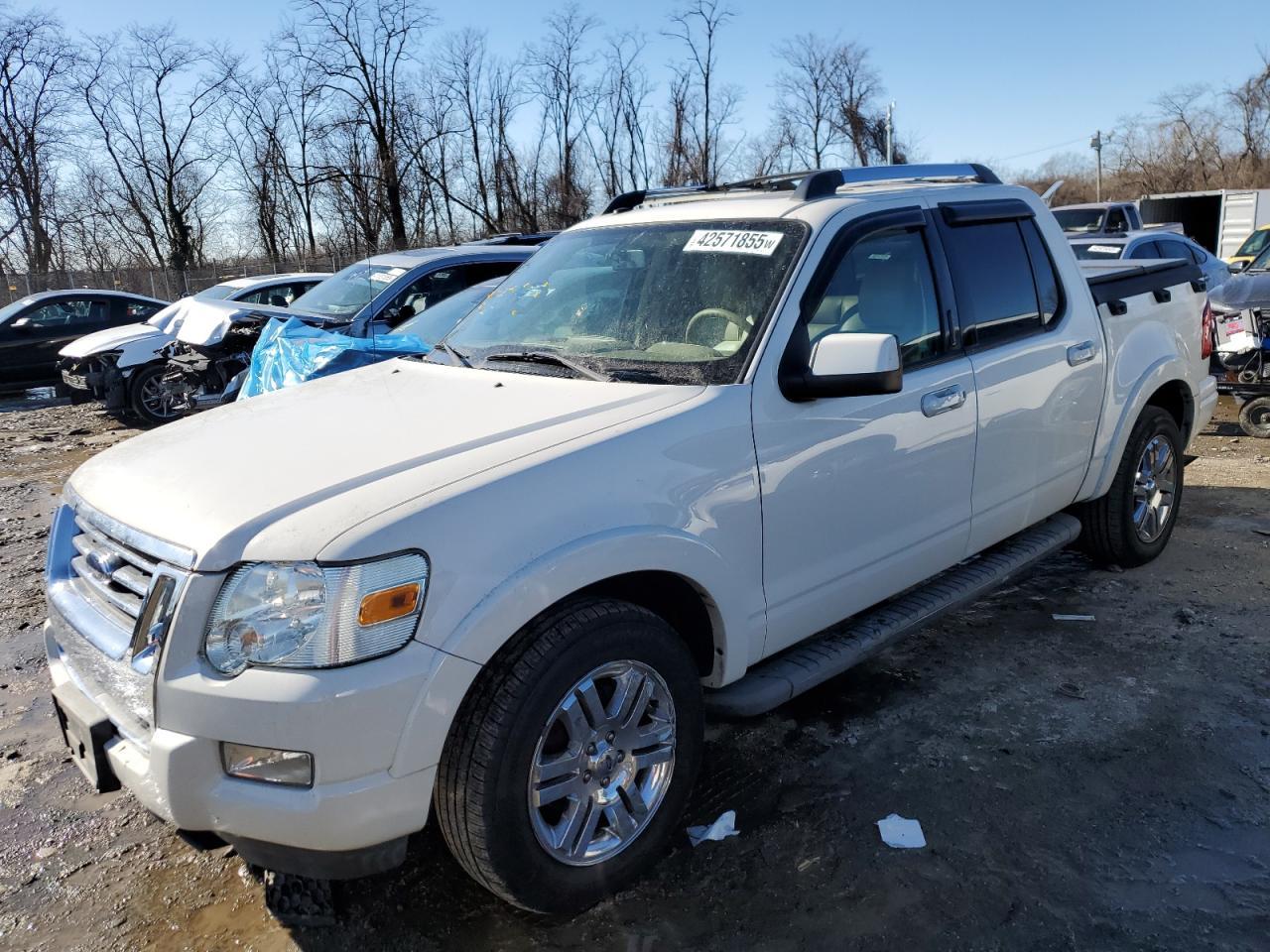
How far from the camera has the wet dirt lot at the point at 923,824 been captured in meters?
2.66

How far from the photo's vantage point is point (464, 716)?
2.36m

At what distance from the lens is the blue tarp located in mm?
6320

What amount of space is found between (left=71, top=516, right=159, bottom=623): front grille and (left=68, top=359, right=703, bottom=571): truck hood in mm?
83

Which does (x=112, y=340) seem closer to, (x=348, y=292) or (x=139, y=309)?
(x=139, y=309)

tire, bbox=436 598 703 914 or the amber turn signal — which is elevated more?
Answer: the amber turn signal

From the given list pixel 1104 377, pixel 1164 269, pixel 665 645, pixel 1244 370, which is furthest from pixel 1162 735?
pixel 1244 370

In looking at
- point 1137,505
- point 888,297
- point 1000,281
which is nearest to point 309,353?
point 888,297

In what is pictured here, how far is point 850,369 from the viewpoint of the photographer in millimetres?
2887

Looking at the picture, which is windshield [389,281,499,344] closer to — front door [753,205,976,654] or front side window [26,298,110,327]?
front door [753,205,976,654]

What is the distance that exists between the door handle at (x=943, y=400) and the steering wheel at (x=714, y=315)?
0.79 m

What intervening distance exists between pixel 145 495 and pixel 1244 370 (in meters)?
9.04

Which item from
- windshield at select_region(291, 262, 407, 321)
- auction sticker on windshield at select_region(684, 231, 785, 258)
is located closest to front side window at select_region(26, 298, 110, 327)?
windshield at select_region(291, 262, 407, 321)

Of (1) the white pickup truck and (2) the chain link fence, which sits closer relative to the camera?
(1) the white pickup truck

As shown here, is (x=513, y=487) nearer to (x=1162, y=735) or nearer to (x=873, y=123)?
(x=1162, y=735)
